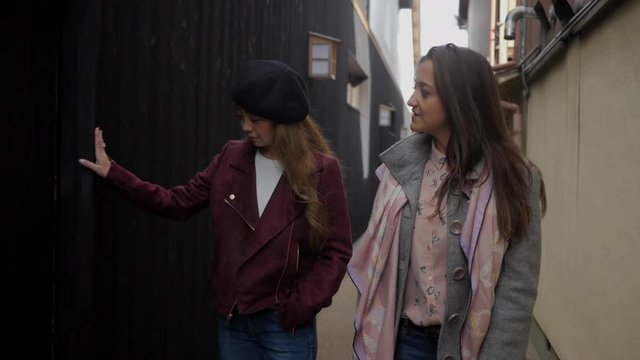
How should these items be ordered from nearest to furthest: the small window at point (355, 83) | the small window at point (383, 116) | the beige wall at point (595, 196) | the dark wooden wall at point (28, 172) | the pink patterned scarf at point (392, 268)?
the pink patterned scarf at point (392, 268), the dark wooden wall at point (28, 172), the beige wall at point (595, 196), the small window at point (355, 83), the small window at point (383, 116)

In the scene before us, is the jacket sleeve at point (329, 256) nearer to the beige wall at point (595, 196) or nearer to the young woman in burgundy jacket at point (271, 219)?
the young woman in burgundy jacket at point (271, 219)

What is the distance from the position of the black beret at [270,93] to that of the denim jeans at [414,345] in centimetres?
86

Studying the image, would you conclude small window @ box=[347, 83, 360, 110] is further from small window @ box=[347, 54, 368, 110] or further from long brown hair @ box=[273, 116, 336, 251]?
long brown hair @ box=[273, 116, 336, 251]

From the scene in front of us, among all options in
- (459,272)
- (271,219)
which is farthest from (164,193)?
(459,272)

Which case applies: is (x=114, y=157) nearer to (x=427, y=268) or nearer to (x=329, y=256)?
(x=329, y=256)

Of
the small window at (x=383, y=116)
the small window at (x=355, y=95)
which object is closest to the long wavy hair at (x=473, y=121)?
the small window at (x=355, y=95)

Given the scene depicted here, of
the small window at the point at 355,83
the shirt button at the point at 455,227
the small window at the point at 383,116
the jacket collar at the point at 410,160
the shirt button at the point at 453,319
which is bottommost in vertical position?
the shirt button at the point at 453,319

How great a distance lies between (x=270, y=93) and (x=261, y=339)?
0.88 meters

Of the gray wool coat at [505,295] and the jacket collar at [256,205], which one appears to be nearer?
the gray wool coat at [505,295]

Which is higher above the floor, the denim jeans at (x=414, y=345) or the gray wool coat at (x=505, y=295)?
the gray wool coat at (x=505, y=295)

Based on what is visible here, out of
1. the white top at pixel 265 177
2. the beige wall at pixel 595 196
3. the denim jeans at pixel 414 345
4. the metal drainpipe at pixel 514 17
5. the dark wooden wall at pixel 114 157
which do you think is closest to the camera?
the denim jeans at pixel 414 345

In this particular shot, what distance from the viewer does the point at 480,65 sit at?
7.73 feet

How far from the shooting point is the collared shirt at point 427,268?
2338mm

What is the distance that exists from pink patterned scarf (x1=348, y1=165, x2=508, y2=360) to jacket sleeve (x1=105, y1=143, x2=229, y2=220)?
68cm
